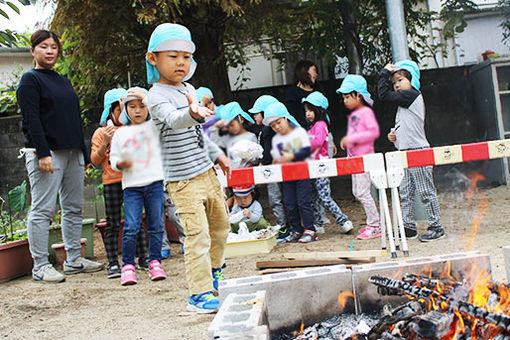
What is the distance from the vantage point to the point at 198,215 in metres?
2.52

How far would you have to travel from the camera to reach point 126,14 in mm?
4574

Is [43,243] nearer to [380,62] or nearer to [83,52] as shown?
[83,52]

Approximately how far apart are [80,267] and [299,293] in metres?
2.58

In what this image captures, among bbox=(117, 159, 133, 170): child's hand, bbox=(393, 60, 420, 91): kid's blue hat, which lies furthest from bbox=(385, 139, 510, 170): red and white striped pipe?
bbox=(117, 159, 133, 170): child's hand

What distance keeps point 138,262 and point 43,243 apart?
2.52ft

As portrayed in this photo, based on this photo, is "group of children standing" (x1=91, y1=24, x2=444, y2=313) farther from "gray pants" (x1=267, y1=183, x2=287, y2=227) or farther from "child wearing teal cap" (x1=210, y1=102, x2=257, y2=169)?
"gray pants" (x1=267, y1=183, x2=287, y2=227)

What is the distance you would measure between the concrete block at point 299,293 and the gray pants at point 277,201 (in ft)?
8.24

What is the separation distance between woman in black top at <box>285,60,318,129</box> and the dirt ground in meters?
1.12

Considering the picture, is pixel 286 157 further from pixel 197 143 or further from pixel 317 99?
pixel 197 143

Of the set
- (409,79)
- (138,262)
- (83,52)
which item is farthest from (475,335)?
(83,52)

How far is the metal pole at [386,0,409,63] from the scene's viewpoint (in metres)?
2.65


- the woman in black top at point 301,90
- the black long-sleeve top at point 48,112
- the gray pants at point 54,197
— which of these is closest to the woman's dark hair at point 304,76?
the woman in black top at point 301,90

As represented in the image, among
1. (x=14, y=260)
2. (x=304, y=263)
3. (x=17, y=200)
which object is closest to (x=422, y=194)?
(x=304, y=263)

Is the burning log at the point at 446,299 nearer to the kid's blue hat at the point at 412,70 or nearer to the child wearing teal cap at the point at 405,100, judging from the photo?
the child wearing teal cap at the point at 405,100
